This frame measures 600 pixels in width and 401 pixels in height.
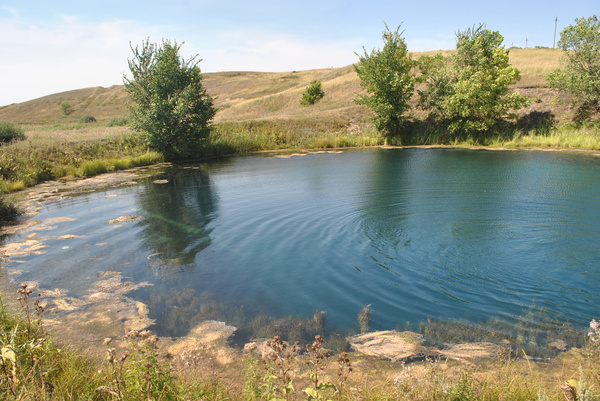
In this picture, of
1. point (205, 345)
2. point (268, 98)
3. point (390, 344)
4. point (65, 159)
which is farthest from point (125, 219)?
point (268, 98)

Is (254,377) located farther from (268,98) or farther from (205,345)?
(268,98)

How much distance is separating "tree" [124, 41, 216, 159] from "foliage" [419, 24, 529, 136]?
17.8 metres

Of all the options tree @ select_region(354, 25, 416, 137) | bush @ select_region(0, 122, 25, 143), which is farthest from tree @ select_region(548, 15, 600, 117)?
bush @ select_region(0, 122, 25, 143)

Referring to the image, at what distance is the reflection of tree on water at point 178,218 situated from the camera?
10711 mm

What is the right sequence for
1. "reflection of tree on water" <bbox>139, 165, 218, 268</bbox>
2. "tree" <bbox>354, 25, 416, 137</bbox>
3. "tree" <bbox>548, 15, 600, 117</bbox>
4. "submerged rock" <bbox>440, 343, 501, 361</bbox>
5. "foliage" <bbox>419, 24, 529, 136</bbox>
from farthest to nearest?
"tree" <bbox>354, 25, 416, 137</bbox>
"foliage" <bbox>419, 24, 529, 136</bbox>
"tree" <bbox>548, 15, 600, 117</bbox>
"reflection of tree on water" <bbox>139, 165, 218, 268</bbox>
"submerged rock" <bbox>440, 343, 501, 361</bbox>

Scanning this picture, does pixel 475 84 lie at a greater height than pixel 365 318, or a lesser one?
greater

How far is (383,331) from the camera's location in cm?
646

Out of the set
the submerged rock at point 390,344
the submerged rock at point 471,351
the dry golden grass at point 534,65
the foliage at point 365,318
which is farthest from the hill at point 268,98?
the submerged rock at point 471,351

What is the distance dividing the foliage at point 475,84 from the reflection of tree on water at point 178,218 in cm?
1937

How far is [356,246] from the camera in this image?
1034cm

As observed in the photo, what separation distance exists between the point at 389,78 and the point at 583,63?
1260 centimetres

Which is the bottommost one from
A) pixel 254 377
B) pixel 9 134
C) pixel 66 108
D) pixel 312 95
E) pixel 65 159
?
pixel 254 377

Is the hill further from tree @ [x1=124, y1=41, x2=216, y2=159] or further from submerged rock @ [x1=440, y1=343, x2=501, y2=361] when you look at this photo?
submerged rock @ [x1=440, y1=343, x2=501, y2=361]

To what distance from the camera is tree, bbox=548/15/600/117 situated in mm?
25969
